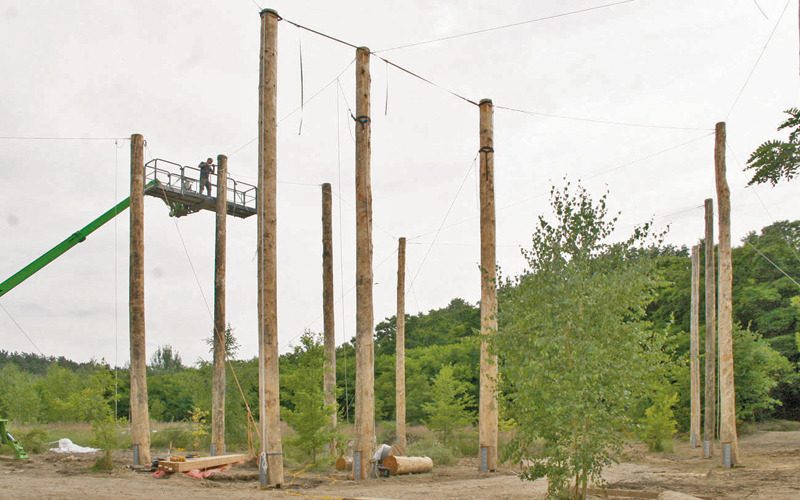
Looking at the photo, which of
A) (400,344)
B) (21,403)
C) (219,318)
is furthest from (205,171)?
(21,403)

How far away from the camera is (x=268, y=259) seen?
46.5 feet

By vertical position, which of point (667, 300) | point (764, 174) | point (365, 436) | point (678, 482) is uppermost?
point (764, 174)

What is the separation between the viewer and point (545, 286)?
10445 millimetres

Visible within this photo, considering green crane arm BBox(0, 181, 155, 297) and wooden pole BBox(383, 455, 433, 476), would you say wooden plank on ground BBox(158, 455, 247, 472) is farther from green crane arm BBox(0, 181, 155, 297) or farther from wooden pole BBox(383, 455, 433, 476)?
green crane arm BBox(0, 181, 155, 297)

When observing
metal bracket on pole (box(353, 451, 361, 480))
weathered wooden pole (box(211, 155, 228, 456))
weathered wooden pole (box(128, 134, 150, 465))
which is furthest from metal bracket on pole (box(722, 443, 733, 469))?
weathered wooden pole (box(128, 134, 150, 465))

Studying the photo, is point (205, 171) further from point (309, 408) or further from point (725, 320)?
point (725, 320)

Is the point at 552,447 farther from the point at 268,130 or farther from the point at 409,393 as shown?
the point at 409,393

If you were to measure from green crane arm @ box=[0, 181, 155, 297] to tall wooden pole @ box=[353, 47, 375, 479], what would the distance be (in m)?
12.0

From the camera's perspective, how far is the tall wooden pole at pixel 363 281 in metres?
15.0

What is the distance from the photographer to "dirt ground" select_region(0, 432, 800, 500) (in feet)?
41.5

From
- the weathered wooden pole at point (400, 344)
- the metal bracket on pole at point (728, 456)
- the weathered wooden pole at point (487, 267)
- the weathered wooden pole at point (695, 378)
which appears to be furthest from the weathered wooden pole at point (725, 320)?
the weathered wooden pole at point (400, 344)

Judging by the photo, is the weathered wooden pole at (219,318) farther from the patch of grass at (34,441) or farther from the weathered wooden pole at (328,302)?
the patch of grass at (34,441)

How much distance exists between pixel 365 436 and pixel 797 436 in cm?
2400

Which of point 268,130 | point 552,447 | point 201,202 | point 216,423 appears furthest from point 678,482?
point 201,202
